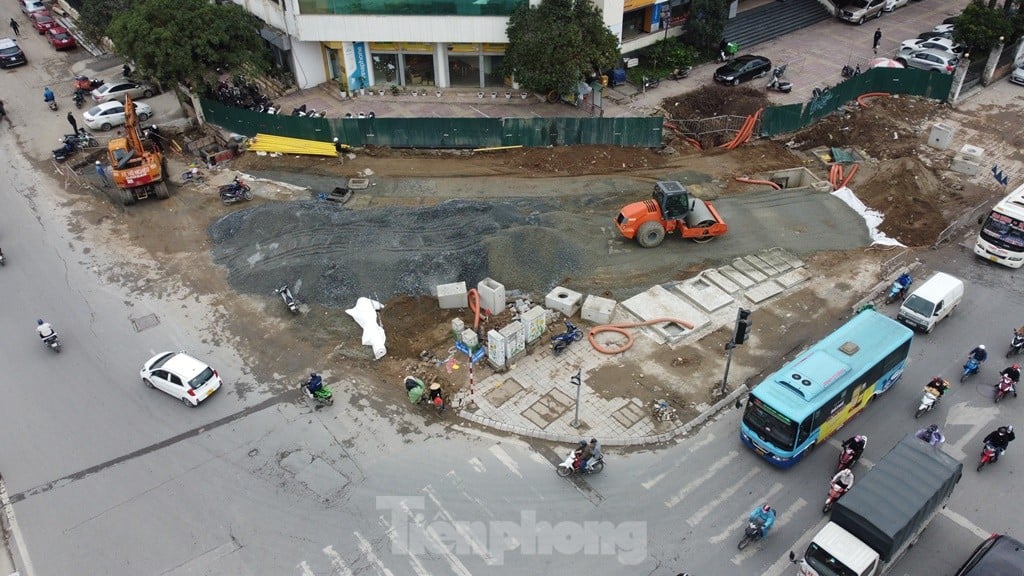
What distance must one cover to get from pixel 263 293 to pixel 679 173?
763 inches

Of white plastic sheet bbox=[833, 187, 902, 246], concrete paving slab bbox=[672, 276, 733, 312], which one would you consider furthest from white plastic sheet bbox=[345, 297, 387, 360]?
white plastic sheet bbox=[833, 187, 902, 246]

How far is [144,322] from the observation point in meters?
26.7

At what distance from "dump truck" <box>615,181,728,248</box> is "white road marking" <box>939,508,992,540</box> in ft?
42.4

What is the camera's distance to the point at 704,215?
93.7 feet

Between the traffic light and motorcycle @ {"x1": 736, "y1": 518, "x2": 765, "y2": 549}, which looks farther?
the traffic light

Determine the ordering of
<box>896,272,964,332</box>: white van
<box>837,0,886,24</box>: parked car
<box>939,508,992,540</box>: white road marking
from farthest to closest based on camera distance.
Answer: <box>837,0,886,24</box>: parked car < <box>896,272,964,332</box>: white van < <box>939,508,992,540</box>: white road marking

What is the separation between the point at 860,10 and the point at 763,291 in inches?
1271

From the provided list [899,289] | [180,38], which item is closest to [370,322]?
[899,289]

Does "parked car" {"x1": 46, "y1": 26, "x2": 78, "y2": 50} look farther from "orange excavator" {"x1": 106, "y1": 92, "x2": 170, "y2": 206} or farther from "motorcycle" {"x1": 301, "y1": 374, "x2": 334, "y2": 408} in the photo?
"motorcycle" {"x1": 301, "y1": 374, "x2": 334, "y2": 408}

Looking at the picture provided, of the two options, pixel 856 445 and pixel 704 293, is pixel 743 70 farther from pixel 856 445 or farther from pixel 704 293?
pixel 856 445

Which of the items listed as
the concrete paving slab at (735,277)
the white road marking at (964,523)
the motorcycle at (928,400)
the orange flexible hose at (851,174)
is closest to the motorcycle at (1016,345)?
the motorcycle at (928,400)

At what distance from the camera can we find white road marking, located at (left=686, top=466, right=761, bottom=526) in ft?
63.9

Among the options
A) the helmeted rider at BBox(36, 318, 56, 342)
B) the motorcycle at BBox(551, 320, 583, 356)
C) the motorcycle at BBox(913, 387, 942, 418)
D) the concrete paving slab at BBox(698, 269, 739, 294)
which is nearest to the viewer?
the motorcycle at BBox(913, 387, 942, 418)

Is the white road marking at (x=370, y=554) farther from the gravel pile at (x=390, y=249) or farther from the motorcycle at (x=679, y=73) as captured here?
the motorcycle at (x=679, y=73)
